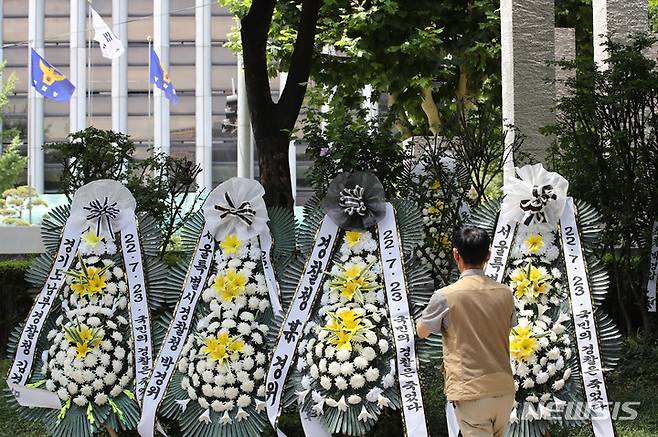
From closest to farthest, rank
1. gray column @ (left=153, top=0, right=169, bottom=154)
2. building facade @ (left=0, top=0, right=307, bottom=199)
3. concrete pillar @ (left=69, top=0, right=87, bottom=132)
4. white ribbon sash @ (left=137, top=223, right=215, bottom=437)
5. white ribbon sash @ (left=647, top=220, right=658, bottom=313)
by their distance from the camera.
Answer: white ribbon sash @ (left=137, top=223, right=215, bottom=437) → white ribbon sash @ (left=647, top=220, right=658, bottom=313) → gray column @ (left=153, top=0, right=169, bottom=154) → concrete pillar @ (left=69, top=0, right=87, bottom=132) → building facade @ (left=0, top=0, right=307, bottom=199)

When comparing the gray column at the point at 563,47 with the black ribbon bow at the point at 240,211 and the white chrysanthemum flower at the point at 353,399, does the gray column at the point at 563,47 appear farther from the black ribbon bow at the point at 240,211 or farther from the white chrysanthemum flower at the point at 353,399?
the white chrysanthemum flower at the point at 353,399

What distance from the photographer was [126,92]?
134ft

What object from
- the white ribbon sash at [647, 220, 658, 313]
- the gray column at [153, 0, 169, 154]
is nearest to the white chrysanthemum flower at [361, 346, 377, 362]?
the white ribbon sash at [647, 220, 658, 313]

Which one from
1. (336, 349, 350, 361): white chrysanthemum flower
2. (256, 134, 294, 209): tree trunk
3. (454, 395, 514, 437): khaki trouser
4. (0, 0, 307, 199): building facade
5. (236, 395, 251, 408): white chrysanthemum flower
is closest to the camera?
(454, 395, 514, 437): khaki trouser

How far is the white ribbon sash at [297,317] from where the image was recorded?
649 cm

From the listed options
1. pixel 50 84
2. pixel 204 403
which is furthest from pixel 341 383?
pixel 50 84

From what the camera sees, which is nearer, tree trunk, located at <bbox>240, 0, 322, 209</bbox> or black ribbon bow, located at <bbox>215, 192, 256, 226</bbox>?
black ribbon bow, located at <bbox>215, 192, 256, 226</bbox>

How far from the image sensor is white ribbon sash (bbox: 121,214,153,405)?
22.7ft

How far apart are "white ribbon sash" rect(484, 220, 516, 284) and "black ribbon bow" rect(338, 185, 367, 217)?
97 cm

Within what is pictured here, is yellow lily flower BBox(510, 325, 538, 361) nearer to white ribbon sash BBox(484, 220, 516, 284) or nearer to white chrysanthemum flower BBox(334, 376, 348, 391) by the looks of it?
white ribbon sash BBox(484, 220, 516, 284)

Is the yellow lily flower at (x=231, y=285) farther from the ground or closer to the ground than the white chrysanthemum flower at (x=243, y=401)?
farther from the ground

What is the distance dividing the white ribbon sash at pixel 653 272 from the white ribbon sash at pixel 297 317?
3500 mm

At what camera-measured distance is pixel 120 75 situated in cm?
4094

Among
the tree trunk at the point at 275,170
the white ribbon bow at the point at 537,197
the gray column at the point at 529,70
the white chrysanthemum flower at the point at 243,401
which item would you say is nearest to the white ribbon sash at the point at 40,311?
the white chrysanthemum flower at the point at 243,401
